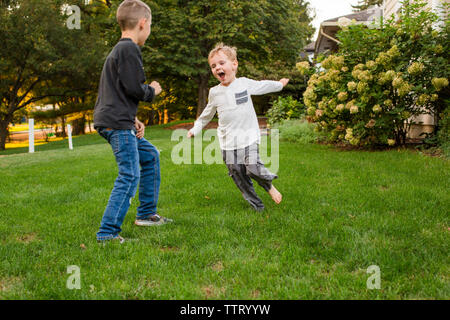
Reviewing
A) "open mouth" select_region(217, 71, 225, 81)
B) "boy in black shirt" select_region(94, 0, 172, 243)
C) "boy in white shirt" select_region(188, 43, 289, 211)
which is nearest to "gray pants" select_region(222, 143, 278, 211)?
"boy in white shirt" select_region(188, 43, 289, 211)

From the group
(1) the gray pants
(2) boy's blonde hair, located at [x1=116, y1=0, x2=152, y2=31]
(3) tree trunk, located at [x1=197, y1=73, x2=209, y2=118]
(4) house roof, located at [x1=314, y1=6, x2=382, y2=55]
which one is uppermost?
(4) house roof, located at [x1=314, y1=6, x2=382, y2=55]

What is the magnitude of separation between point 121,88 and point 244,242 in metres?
1.69

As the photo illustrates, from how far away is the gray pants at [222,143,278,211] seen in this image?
394 cm

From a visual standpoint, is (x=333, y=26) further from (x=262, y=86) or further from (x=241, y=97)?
(x=241, y=97)

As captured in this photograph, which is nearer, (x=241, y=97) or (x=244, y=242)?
(x=244, y=242)

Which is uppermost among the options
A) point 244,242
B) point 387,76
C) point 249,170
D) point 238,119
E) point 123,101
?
point 387,76

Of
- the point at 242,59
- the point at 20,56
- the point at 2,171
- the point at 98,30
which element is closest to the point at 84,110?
the point at 98,30

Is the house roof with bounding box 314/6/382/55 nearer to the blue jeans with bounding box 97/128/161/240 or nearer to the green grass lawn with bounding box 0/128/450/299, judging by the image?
the green grass lawn with bounding box 0/128/450/299

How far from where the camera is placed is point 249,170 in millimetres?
3969

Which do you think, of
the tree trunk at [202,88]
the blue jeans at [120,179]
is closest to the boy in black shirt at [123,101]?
the blue jeans at [120,179]

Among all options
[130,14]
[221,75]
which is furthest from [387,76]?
[130,14]

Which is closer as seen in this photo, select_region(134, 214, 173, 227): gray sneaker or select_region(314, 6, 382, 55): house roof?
select_region(134, 214, 173, 227): gray sneaker

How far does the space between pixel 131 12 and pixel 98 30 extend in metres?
28.3
